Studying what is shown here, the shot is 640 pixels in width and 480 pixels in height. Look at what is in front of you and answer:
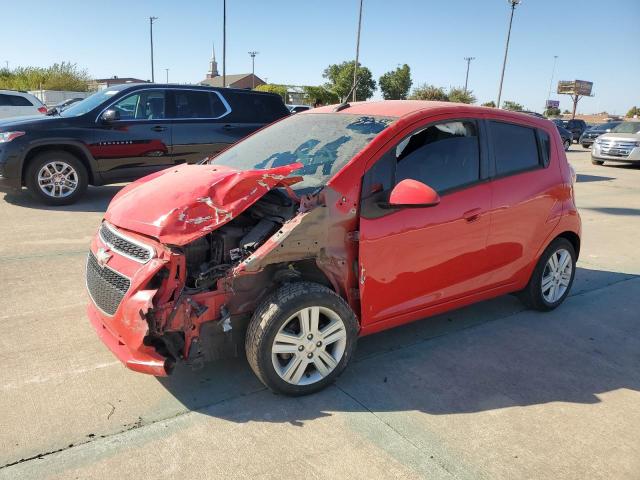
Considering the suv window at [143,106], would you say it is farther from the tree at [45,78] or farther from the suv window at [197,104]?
the tree at [45,78]

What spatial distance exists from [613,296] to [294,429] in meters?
3.89

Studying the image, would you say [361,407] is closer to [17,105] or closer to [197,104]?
[197,104]

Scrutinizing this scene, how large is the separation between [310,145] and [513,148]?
1.64 meters

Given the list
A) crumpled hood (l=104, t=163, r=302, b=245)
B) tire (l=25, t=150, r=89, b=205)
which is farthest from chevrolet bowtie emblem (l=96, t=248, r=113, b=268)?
tire (l=25, t=150, r=89, b=205)

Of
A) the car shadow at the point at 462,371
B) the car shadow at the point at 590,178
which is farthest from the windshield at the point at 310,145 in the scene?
the car shadow at the point at 590,178

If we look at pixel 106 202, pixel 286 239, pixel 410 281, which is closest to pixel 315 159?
pixel 286 239

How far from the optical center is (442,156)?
3684mm

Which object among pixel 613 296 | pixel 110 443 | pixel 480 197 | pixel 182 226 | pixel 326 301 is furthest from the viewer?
pixel 613 296

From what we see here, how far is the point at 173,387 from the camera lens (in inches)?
127

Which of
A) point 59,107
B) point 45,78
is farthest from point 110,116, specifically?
point 45,78

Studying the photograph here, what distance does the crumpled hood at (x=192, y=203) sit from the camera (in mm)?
2877

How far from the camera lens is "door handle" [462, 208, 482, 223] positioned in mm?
3679

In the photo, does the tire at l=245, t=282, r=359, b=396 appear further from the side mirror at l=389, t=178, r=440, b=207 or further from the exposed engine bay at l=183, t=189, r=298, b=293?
the side mirror at l=389, t=178, r=440, b=207

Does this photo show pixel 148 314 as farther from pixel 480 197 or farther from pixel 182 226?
pixel 480 197
